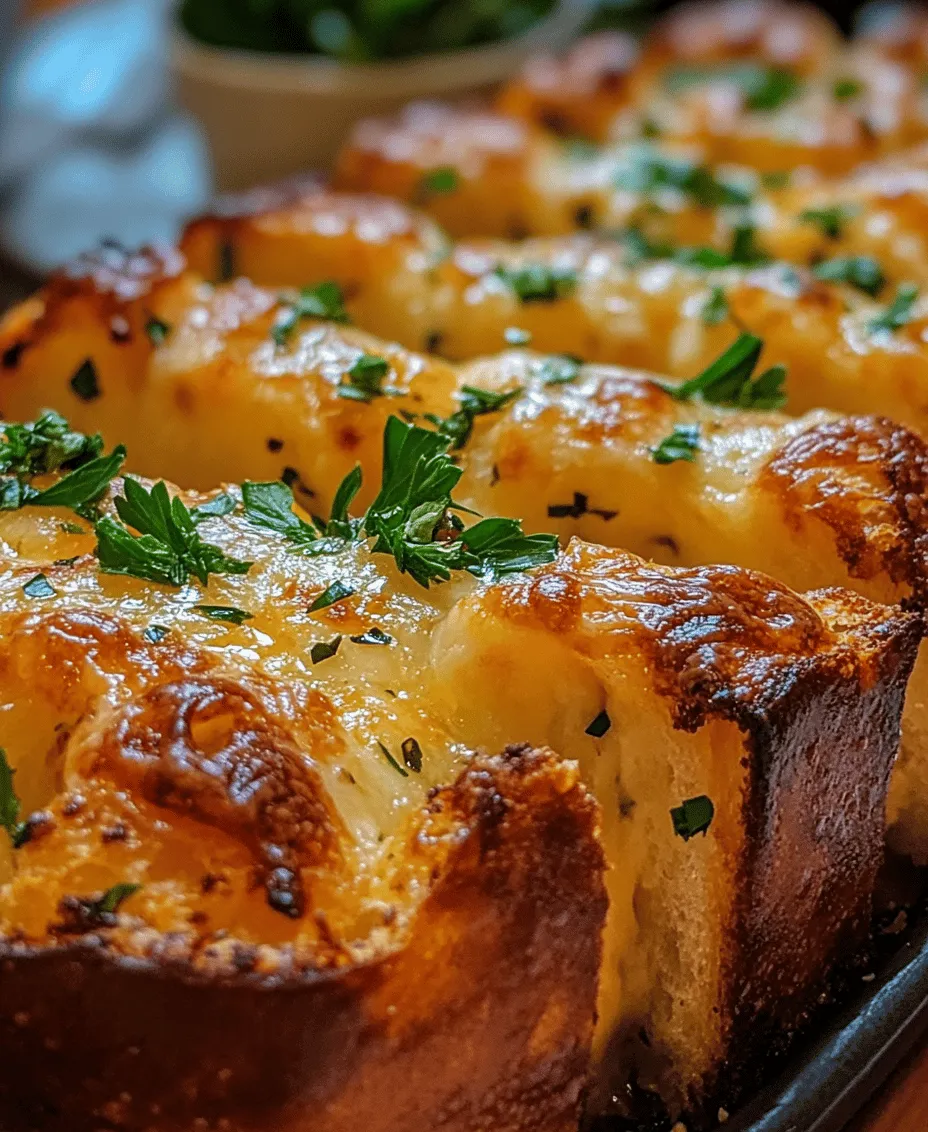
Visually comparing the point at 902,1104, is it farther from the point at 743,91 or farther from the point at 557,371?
the point at 743,91

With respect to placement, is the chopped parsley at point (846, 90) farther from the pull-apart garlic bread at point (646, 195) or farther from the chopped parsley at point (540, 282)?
the chopped parsley at point (540, 282)

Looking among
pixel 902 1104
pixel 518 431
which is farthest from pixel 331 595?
pixel 902 1104

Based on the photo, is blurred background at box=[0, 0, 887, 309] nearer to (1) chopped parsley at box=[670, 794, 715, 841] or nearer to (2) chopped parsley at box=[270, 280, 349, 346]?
(2) chopped parsley at box=[270, 280, 349, 346]

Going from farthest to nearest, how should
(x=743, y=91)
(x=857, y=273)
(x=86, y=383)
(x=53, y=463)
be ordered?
(x=743, y=91), (x=857, y=273), (x=86, y=383), (x=53, y=463)

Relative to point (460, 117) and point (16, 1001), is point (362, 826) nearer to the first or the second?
point (16, 1001)

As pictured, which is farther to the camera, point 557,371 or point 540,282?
point 540,282

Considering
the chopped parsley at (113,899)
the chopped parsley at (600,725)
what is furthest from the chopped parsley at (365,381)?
the chopped parsley at (113,899)

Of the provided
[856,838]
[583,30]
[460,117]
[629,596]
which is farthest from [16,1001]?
[583,30]
